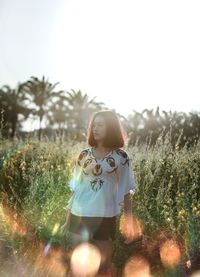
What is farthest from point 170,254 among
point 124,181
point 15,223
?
point 15,223

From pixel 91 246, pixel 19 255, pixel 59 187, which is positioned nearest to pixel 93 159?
pixel 91 246

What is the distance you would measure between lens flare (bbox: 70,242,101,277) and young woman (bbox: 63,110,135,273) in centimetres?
4

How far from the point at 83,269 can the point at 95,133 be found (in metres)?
1.10

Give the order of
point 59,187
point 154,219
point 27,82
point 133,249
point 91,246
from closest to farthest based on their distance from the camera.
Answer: point 91,246, point 133,249, point 154,219, point 59,187, point 27,82

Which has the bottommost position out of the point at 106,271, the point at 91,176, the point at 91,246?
the point at 106,271

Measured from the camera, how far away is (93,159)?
3.68m

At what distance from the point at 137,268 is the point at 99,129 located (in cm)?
169

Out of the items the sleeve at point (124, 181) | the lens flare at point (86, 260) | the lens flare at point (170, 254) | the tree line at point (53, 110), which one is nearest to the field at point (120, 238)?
the lens flare at point (170, 254)

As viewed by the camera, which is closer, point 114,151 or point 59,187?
point 114,151

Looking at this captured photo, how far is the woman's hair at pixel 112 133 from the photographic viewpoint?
12.2 feet

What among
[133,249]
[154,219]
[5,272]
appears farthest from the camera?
[154,219]

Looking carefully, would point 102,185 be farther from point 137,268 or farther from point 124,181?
point 137,268

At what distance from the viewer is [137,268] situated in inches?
182

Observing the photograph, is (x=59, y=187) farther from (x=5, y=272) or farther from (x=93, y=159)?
(x=93, y=159)
